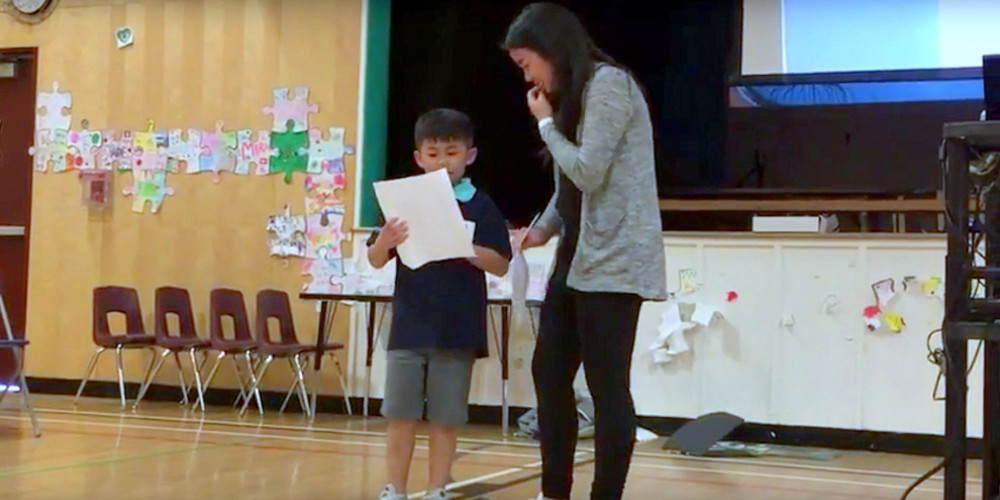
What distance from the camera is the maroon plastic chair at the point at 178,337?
5961mm

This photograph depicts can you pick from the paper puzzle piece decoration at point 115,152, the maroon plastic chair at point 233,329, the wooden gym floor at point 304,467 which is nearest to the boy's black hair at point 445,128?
the wooden gym floor at point 304,467

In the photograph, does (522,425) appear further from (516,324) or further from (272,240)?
(272,240)

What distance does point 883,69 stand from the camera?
5668 mm

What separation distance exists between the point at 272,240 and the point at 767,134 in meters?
2.53

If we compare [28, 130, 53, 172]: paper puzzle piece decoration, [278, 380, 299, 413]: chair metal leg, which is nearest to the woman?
[278, 380, 299, 413]: chair metal leg

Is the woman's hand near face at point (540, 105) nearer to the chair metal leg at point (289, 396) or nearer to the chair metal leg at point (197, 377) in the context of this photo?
the chair metal leg at point (289, 396)

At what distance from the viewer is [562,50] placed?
2.55 metres

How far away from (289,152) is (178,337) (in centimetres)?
109

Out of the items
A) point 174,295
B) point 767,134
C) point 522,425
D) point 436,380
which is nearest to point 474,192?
point 436,380

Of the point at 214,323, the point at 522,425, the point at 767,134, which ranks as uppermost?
the point at 767,134

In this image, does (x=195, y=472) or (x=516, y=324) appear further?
(x=516, y=324)

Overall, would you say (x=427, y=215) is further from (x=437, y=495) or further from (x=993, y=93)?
(x=993, y=93)

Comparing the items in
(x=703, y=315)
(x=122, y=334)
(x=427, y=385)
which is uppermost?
(x=703, y=315)

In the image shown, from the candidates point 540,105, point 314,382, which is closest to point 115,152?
point 314,382
